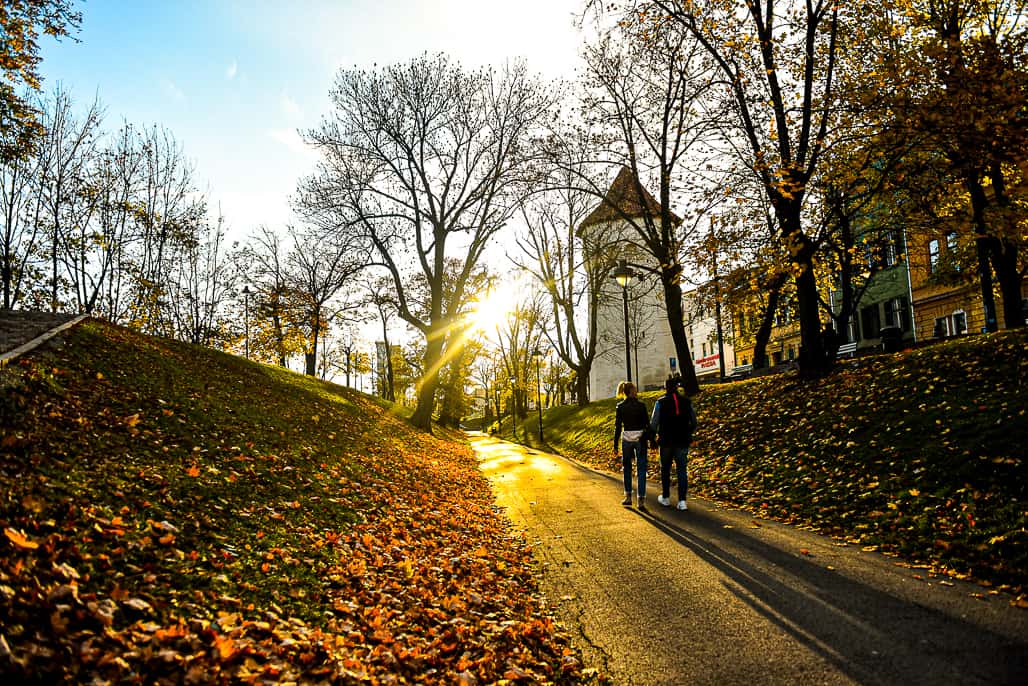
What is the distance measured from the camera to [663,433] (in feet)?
30.4

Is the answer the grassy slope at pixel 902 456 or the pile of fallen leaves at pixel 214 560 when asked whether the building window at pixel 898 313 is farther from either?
the pile of fallen leaves at pixel 214 560

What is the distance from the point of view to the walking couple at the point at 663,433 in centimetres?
914

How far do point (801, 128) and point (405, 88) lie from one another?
15.4 m

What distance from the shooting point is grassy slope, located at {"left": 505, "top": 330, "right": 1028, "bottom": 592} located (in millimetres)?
6078

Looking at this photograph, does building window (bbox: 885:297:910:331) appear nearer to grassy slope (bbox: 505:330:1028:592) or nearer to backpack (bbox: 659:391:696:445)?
grassy slope (bbox: 505:330:1028:592)

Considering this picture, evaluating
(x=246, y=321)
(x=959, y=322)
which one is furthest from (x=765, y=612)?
(x=959, y=322)

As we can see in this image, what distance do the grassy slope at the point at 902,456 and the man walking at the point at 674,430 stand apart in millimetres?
1303

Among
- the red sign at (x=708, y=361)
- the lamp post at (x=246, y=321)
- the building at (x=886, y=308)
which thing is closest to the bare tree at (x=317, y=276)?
the lamp post at (x=246, y=321)

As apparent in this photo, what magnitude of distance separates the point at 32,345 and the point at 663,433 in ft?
32.2

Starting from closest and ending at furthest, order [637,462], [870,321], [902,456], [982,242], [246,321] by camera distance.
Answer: [902,456] → [637,462] → [982,242] → [246,321] → [870,321]

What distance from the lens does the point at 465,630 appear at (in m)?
4.58

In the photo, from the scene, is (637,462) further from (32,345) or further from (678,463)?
(32,345)

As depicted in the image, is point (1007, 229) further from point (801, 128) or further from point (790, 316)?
point (790, 316)

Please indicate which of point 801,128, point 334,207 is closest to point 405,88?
point 334,207
